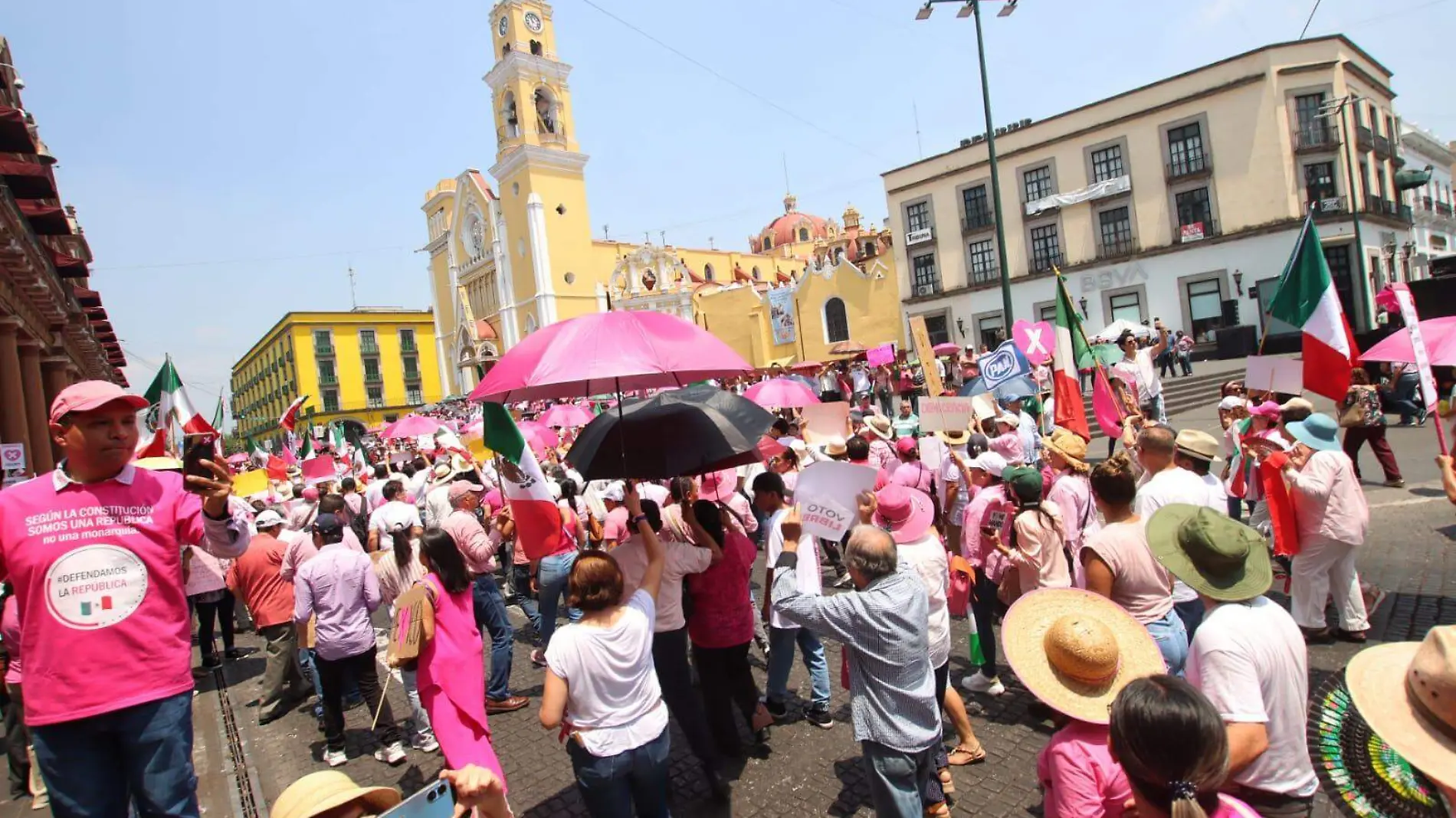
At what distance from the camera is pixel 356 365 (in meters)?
72.2

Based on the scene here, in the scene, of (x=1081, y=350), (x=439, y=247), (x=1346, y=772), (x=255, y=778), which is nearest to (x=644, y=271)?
(x=439, y=247)

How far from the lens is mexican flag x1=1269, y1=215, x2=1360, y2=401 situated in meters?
5.76

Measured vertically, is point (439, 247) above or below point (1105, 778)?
above

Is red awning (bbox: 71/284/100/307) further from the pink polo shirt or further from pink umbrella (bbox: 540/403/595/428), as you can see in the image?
the pink polo shirt

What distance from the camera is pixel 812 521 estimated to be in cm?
395

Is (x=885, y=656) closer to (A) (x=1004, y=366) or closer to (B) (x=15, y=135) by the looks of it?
(A) (x=1004, y=366)

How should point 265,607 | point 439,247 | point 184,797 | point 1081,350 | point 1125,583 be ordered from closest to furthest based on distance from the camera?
point 184,797, point 1125,583, point 265,607, point 1081,350, point 439,247

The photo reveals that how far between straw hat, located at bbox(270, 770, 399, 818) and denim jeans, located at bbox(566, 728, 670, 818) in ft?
3.96

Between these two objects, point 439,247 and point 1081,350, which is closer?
point 1081,350

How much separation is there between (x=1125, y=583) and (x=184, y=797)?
384 centimetres

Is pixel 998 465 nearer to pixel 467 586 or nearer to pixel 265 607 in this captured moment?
pixel 467 586

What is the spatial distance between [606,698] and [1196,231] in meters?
32.8

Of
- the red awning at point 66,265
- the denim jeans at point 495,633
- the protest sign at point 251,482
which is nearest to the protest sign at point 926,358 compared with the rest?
the denim jeans at point 495,633

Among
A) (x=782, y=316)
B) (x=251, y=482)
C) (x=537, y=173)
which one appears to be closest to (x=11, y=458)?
(x=251, y=482)
